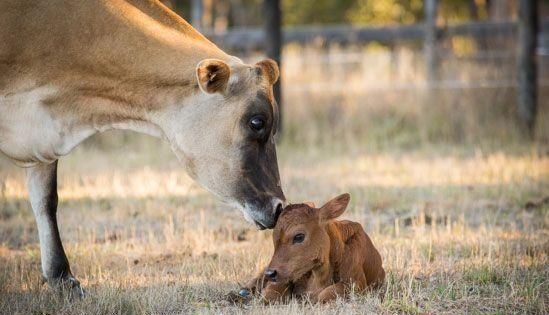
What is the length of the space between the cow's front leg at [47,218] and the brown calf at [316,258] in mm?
1572

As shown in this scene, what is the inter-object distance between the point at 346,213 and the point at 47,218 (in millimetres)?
3224

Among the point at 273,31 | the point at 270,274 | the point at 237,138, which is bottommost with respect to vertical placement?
the point at 270,274

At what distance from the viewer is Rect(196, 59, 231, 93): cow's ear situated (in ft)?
19.0

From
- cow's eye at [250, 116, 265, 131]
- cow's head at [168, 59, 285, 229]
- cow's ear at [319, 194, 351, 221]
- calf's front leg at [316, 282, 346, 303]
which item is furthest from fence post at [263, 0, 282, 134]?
calf's front leg at [316, 282, 346, 303]

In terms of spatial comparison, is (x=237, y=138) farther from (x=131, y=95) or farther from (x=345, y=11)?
(x=345, y=11)

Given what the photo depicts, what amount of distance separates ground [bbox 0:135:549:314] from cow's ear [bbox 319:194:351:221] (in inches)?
21.0

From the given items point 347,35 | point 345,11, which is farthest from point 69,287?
point 345,11

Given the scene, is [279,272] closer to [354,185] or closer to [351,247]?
[351,247]

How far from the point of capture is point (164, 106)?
6223 mm

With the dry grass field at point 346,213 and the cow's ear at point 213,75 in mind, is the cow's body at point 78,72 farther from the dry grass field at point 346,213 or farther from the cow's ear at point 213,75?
the dry grass field at point 346,213

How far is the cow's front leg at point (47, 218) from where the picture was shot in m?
6.79

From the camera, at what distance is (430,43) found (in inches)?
650

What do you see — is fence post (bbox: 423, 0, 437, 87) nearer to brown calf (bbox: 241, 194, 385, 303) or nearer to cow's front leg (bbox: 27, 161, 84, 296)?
cow's front leg (bbox: 27, 161, 84, 296)

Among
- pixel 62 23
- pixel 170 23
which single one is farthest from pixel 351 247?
pixel 62 23
